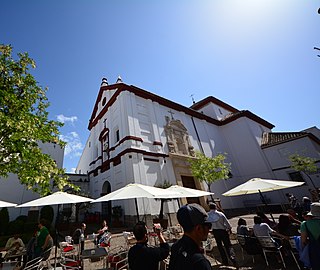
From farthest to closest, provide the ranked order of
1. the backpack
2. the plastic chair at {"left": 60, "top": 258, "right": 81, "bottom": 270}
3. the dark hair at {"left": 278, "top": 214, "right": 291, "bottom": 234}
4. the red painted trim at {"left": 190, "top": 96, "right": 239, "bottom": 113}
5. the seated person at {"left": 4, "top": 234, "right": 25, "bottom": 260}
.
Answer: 1. the red painted trim at {"left": 190, "top": 96, "right": 239, "bottom": 113}
2. the seated person at {"left": 4, "top": 234, "right": 25, "bottom": 260}
3. the dark hair at {"left": 278, "top": 214, "right": 291, "bottom": 234}
4. the plastic chair at {"left": 60, "top": 258, "right": 81, "bottom": 270}
5. the backpack

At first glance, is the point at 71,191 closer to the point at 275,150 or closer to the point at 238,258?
the point at 238,258

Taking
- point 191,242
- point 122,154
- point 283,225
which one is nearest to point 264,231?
point 283,225

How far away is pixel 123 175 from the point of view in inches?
514

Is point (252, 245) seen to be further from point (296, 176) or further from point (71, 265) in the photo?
point (296, 176)

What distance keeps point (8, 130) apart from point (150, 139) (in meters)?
10.5

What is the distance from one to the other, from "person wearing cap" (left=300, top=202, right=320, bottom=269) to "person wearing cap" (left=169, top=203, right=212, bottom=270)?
8.80ft

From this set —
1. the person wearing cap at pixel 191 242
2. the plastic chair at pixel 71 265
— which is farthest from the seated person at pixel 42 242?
the person wearing cap at pixel 191 242

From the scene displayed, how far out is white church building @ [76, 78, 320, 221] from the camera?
542 inches

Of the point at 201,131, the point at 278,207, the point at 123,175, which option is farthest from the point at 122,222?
the point at 278,207

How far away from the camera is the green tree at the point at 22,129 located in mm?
6188

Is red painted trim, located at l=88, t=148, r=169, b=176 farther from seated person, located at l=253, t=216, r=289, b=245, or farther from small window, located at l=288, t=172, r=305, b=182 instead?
small window, located at l=288, t=172, r=305, b=182

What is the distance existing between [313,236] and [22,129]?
8.71 metres

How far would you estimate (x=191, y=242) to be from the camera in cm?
143


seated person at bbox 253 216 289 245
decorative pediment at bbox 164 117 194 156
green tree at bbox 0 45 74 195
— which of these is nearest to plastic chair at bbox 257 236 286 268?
seated person at bbox 253 216 289 245
